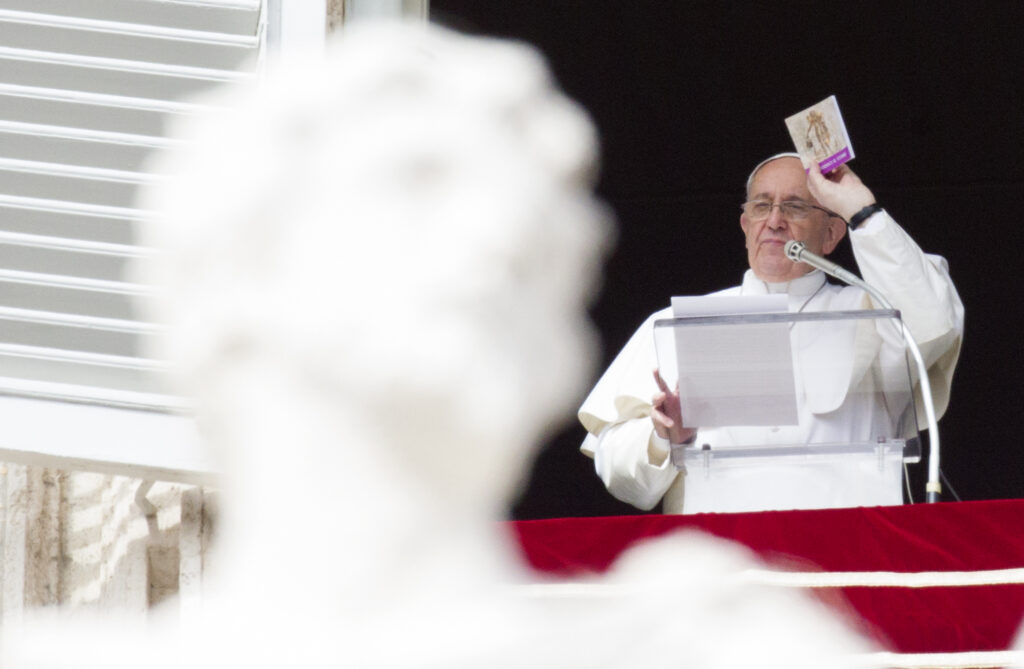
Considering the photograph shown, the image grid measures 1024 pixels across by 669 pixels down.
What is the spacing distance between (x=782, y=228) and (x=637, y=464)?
98 centimetres

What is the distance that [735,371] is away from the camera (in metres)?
2.91

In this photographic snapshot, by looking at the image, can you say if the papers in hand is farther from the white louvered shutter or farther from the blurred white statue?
the blurred white statue

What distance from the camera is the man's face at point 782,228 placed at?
165 inches

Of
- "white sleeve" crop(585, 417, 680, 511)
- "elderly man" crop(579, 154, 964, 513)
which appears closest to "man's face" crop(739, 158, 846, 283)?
"elderly man" crop(579, 154, 964, 513)

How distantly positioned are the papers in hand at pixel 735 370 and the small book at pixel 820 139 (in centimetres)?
108

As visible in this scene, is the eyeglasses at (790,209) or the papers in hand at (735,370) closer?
the papers in hand at (735,370)

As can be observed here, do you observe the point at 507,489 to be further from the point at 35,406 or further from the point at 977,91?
the point at 977,91

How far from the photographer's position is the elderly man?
10.7 feet

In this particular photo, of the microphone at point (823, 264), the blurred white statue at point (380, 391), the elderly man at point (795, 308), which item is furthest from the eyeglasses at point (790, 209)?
the blurred white statue at point (380, 391)

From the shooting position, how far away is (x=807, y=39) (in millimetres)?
6574

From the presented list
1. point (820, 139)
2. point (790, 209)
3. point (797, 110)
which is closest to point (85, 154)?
point (820, 139)

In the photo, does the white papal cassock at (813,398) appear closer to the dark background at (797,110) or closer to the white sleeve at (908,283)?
the white sleeve at (908,283)

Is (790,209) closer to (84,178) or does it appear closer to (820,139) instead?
(820,139)

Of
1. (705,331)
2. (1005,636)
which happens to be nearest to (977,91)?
(705,331)
